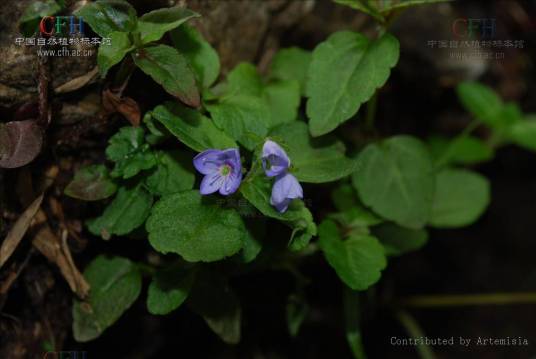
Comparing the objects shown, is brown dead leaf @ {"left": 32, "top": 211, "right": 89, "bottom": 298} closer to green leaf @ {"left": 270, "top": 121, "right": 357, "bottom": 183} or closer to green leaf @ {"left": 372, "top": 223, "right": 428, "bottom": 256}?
green leaf @ {"left": 270, "top": 121, "right": 357, "bottom": 183}

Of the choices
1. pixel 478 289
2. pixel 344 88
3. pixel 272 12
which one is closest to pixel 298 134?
pixel 344 88

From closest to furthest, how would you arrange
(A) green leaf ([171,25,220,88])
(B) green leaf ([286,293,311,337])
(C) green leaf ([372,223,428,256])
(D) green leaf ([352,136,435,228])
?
(A) green leaf ([171,25,220,88]) → (D) green leaf ([352,136,435,228]) → (B) green leaf ([286,293,311,337]) → (C) green leaf ([372,223,428,256])

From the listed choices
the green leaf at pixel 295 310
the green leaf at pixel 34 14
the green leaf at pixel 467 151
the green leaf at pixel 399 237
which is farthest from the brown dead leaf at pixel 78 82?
Result: the green leaf at pixel 467 151

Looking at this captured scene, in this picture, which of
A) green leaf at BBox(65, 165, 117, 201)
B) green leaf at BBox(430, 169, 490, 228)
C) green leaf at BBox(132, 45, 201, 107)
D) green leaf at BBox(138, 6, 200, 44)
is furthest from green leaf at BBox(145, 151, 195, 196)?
green leaf at BBox(430, 169, 490, 228)

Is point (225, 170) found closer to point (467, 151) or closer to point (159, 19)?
point (159, 19)

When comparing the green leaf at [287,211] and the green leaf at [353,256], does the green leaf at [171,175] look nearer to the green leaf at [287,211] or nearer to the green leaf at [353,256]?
the green leaf at [287,211]

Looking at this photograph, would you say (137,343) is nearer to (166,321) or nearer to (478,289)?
(166,321)
